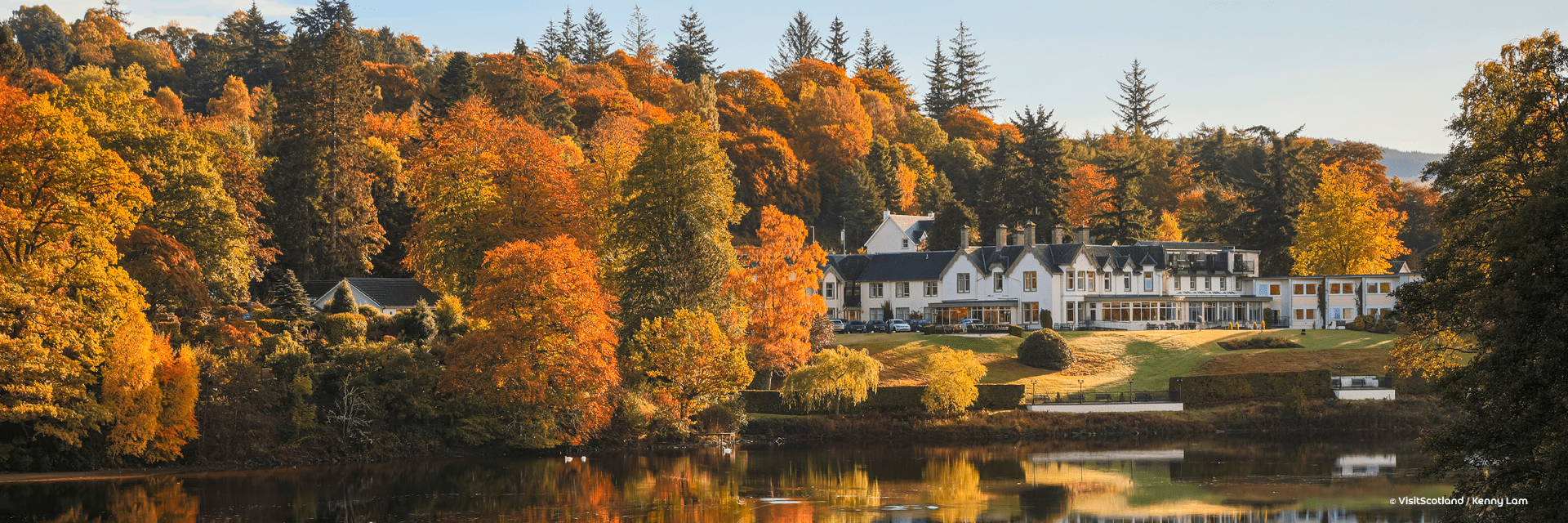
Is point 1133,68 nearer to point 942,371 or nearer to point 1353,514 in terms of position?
point 942,371

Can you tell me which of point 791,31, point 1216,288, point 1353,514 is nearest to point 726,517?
point 1353,514

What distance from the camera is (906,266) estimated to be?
79500mm

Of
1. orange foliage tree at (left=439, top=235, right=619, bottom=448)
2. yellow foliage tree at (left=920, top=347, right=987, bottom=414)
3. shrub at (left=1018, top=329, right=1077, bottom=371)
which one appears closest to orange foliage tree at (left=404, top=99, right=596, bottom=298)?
orange foliage tree at (left=439, top=235, right=619, bottom=448)

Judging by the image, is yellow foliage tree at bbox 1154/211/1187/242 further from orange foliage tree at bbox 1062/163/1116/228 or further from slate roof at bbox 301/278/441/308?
slate roof at bbox 301/278/441/308

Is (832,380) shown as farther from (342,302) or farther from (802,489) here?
(342,302)

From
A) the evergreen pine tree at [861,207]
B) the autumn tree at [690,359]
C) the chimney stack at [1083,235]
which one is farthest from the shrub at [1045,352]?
the evergreen pine tree at [861,207]

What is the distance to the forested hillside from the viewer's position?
123 ft

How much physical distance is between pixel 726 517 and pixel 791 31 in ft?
401

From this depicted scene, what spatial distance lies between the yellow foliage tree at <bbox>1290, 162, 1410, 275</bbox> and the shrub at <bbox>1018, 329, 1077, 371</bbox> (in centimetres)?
2673

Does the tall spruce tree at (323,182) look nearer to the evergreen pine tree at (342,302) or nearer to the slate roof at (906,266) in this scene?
the evergreen pine tree at (342,302)

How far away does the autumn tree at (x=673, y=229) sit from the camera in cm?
4884

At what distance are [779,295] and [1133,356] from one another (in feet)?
74.6

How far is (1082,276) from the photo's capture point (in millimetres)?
74312

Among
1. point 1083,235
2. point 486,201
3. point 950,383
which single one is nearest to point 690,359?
point 950,383
